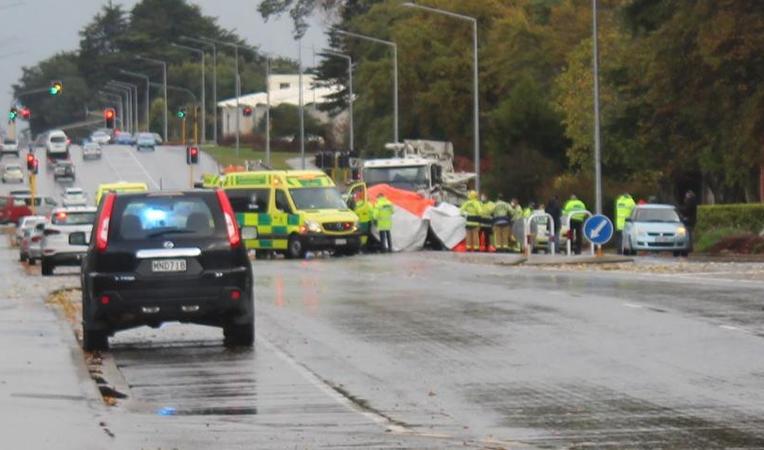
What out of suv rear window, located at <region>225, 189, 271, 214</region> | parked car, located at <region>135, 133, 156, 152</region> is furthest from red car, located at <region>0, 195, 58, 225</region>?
suv rear window, located at <region>225, 189, 271, 214</region>

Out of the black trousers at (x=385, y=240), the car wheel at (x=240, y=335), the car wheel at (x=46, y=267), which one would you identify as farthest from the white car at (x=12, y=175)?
the car wheel at (x=240, y=335)

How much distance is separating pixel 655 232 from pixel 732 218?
3.79m

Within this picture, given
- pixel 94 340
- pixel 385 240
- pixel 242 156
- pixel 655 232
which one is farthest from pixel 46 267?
pixel 242 156

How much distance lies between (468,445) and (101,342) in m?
8.70

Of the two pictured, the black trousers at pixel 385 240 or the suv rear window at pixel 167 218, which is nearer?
the suv rear window at pixel 167 218

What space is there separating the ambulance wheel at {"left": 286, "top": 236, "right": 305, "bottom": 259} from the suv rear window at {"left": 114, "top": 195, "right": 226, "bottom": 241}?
28.9 m

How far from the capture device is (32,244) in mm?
52781

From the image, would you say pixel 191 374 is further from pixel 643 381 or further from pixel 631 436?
pixel 631 436

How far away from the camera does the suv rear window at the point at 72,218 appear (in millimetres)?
45531

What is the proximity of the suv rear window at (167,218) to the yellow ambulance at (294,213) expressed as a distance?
94.1ft

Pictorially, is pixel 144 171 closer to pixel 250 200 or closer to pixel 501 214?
pixel 250 200

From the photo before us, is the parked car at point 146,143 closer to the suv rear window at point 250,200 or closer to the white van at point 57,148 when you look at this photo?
the white van at point 57,148

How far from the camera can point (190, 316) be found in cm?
2009

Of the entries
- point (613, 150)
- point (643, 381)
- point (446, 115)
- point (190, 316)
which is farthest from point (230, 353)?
point (446, 115)
